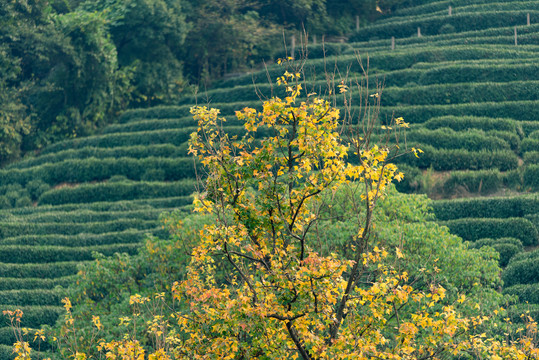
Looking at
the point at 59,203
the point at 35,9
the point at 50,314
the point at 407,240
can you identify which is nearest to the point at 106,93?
the point at 35,9

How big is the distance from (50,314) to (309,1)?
128 ft

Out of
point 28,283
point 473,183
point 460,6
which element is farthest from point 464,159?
point 460,6

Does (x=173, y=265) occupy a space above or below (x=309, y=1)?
below

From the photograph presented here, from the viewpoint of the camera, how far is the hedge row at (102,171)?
38.9 meters

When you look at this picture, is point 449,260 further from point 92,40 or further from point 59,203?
point 92,40

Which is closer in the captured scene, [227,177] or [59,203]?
[227,177]

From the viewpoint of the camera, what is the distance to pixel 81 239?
31531 mm

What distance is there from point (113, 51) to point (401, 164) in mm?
23392

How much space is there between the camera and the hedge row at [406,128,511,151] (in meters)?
34.6

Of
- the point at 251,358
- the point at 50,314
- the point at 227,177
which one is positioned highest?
the point at 227,177

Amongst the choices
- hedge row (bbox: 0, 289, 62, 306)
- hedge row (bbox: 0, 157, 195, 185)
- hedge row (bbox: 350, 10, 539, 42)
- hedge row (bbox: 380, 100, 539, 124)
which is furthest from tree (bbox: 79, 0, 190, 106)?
hedge row (bbox: 0, 289, 62, 306)

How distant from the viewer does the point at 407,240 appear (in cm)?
1914

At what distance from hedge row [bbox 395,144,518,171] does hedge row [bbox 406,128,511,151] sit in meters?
0.50

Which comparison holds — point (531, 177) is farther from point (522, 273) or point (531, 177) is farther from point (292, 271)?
point (292, 271)
